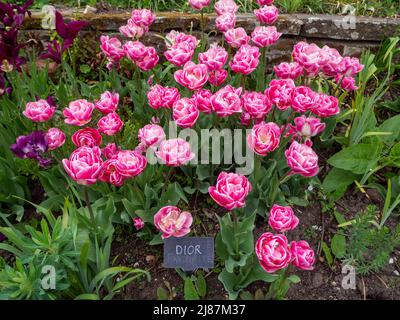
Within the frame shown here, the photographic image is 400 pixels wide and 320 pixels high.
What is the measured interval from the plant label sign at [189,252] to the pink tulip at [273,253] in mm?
286

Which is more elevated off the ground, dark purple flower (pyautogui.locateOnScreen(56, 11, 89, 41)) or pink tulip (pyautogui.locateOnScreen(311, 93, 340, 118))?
dark purple flower (pyautogui.locateOnScreen(56, 11, 89, 41))

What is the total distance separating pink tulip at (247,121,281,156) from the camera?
4.83 feet

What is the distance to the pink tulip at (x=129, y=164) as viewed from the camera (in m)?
1.44

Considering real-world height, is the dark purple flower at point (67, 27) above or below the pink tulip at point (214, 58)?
above

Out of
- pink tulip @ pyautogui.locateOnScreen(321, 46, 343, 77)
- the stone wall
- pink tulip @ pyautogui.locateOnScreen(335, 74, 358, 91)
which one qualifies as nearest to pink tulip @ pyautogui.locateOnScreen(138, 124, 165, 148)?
pink tulip @ pyautogui.locateOnScreen(321, 46, 343, 77)

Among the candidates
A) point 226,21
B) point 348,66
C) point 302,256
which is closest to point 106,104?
point 226,21

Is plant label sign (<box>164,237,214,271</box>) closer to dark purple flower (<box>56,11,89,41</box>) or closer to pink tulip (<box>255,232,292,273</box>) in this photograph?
pink tulip (<box>255,232,292,273</box>)

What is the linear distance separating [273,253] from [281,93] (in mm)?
613

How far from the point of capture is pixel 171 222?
1.53 meters

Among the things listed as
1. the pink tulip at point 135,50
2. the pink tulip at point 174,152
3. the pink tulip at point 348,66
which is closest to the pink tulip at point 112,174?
the pink tulip at point 174,152

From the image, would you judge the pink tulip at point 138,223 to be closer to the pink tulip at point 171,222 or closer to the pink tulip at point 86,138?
the pink tulip at point 171,222

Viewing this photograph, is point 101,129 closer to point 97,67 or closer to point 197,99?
point 197,99

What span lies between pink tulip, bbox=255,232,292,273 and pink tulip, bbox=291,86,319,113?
0.51 metres
